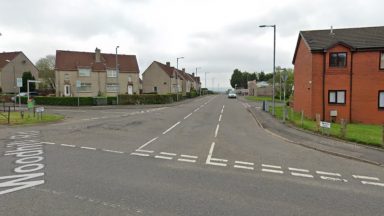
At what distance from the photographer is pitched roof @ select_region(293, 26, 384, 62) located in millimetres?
23188

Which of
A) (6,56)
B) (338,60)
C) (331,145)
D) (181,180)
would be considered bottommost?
(331,145)

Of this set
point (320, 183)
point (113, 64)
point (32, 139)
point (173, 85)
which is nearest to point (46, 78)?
point (113, 64)

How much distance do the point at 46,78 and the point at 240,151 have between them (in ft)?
245

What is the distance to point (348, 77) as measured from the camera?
23484mm

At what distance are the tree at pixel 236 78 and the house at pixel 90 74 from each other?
301ft

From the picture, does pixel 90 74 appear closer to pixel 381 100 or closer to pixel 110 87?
pixel 110 87

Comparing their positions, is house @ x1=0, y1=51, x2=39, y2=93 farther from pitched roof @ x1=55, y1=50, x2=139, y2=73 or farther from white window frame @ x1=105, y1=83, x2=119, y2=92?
white window frame @ x1=105, y1=83, x2=119, y2=92

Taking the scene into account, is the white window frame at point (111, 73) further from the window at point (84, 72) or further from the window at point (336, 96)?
the window at point (336, 96)

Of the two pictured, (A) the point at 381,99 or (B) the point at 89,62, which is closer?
(A) the point at 381,99

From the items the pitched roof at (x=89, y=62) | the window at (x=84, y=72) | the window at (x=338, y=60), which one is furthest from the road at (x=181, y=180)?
the pitched roof at (x=89, y=62)

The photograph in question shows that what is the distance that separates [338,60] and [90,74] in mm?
44378

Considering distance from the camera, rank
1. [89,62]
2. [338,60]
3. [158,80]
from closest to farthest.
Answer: [338,60]
[89,62]
[158,80]

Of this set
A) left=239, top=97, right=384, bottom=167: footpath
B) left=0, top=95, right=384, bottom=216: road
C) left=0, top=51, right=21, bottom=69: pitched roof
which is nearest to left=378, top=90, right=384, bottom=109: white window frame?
left=239, top=97, right=384, bottom=167: footpath

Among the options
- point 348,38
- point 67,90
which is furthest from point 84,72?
point 348,38
